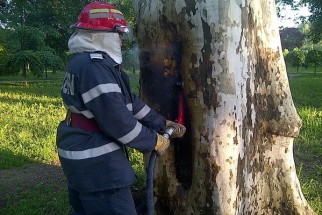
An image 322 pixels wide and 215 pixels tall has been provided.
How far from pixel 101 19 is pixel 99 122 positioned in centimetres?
69

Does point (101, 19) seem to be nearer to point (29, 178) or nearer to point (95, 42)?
point (95, 42)

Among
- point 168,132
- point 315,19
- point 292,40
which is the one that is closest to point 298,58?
point 315,19

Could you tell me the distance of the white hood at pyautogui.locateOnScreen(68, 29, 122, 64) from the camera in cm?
261

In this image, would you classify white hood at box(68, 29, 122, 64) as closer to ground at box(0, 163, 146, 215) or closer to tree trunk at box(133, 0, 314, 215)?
tree trunk at box(133, 0, 314, 215)

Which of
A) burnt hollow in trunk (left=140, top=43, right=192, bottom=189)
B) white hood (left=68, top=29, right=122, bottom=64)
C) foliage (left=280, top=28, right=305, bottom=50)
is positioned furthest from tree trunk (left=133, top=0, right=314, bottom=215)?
foliage (left=280, top=28, right=305, bottom=50)

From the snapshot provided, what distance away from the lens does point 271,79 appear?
335cm

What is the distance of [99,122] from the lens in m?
2.48

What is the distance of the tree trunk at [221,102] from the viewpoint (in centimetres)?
305

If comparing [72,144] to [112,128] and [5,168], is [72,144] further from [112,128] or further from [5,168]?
[5,168]

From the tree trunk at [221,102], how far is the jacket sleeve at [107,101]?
0.83 m

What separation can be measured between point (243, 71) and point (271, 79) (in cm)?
39

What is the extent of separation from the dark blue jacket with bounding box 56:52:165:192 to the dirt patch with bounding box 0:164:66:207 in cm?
245

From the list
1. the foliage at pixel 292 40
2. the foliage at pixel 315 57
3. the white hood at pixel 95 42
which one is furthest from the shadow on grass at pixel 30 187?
the foliage at pixel 292 40

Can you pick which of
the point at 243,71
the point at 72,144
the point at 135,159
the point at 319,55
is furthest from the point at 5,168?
the point at 319,55
